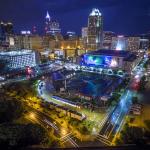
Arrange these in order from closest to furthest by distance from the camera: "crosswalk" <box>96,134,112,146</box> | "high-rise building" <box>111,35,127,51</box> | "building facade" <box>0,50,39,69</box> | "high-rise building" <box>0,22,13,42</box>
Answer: "crosswalk" <box>96,134,112,146</box> < "building facade" <box>0,50,39,69</box> < "high-rise building" <box>111,35,127,51</box> < "high-rise building" <box>0,22,13,42</box>

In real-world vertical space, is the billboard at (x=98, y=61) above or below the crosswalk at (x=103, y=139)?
above

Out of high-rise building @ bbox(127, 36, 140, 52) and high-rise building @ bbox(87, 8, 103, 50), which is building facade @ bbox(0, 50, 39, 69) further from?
high-rise building @ bbox(127, 36, 140, 52)

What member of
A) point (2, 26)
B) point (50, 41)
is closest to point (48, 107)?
point (50, 41)

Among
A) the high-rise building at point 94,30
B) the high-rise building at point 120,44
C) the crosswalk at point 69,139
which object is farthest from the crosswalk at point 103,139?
the high-rise building at point 120,44

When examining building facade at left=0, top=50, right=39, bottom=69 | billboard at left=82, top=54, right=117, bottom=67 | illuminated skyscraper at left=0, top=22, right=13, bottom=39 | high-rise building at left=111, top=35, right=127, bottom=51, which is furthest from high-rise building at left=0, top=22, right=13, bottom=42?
billboard at left=82, top=54, right=117, bottom=67

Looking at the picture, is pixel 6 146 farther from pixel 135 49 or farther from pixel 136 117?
pixel 135 49

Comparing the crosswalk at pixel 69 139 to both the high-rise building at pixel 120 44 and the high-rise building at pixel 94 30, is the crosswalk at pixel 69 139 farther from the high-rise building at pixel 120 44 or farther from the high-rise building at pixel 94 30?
the high-rise building at pixel 120 44

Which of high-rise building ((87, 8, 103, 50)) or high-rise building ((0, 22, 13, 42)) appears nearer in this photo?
high-rise building ((87, 8, 103, 50))

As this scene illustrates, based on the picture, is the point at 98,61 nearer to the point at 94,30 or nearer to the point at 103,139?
the point at 94,30
